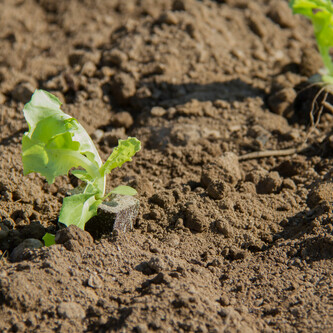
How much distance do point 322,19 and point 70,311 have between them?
2902 millimetres

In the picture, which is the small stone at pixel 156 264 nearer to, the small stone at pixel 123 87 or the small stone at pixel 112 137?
the small stone at pixel 112 137

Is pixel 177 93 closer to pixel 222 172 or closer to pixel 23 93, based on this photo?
pixel 222 172

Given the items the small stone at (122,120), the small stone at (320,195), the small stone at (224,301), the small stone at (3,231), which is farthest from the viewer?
the small stone at (122,120)

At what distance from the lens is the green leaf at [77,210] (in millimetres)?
2607

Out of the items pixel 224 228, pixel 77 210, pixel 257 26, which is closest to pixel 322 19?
pixel 257 26

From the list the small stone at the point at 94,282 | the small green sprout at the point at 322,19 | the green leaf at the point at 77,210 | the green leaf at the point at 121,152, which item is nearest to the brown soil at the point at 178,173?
the small stone at the point at 94,282

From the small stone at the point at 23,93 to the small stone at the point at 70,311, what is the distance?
7.14 ft

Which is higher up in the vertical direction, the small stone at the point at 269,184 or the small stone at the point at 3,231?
the small stone at the point at 269,184

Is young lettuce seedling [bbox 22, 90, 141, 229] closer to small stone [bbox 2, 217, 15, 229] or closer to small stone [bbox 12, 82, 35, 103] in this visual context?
small stone [bbox 2, 217, 15, 229]

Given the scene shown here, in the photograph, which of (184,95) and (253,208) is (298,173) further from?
(184,95)

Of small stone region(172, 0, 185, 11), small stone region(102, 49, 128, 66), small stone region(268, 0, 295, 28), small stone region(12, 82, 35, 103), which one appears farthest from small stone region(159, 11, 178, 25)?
small stone region(12, 82, 35, 103)

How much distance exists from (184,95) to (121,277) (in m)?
1.94

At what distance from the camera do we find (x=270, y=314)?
2322 millimetres

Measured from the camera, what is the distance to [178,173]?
11.0 ft
